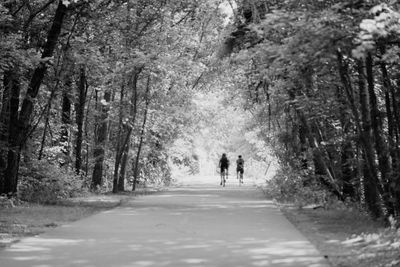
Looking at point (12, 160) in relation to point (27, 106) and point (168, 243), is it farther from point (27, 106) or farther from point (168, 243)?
point (168, 243)

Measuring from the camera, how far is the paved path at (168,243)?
348 inches

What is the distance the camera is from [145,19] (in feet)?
78.4

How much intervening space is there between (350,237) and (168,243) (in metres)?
3.44

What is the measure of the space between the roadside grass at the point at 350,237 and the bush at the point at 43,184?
9021 millimetres

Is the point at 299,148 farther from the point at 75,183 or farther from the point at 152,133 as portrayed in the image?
the point at 152,133

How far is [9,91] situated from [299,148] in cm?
1184

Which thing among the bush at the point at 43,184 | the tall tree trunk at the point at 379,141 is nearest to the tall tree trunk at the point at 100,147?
the bush at the point at 43,184

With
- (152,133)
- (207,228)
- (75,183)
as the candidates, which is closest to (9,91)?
(75,183)

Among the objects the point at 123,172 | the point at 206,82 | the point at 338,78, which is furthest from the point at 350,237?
the point at 206,82

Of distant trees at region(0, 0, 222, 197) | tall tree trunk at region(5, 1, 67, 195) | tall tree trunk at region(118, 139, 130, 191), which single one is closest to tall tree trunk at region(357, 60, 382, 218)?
distant trees at region(0, 0, 222, 197)

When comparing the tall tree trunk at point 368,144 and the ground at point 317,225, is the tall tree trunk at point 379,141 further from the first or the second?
the ground at point 317,225

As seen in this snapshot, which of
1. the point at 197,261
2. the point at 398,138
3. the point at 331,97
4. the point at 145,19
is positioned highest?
the point at 145,19

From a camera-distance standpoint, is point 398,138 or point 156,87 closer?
point 398,138

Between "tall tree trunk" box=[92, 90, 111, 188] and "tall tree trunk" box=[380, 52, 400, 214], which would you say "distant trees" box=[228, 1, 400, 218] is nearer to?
"tall tree trunk" box=[380, 52, 400, 214]
